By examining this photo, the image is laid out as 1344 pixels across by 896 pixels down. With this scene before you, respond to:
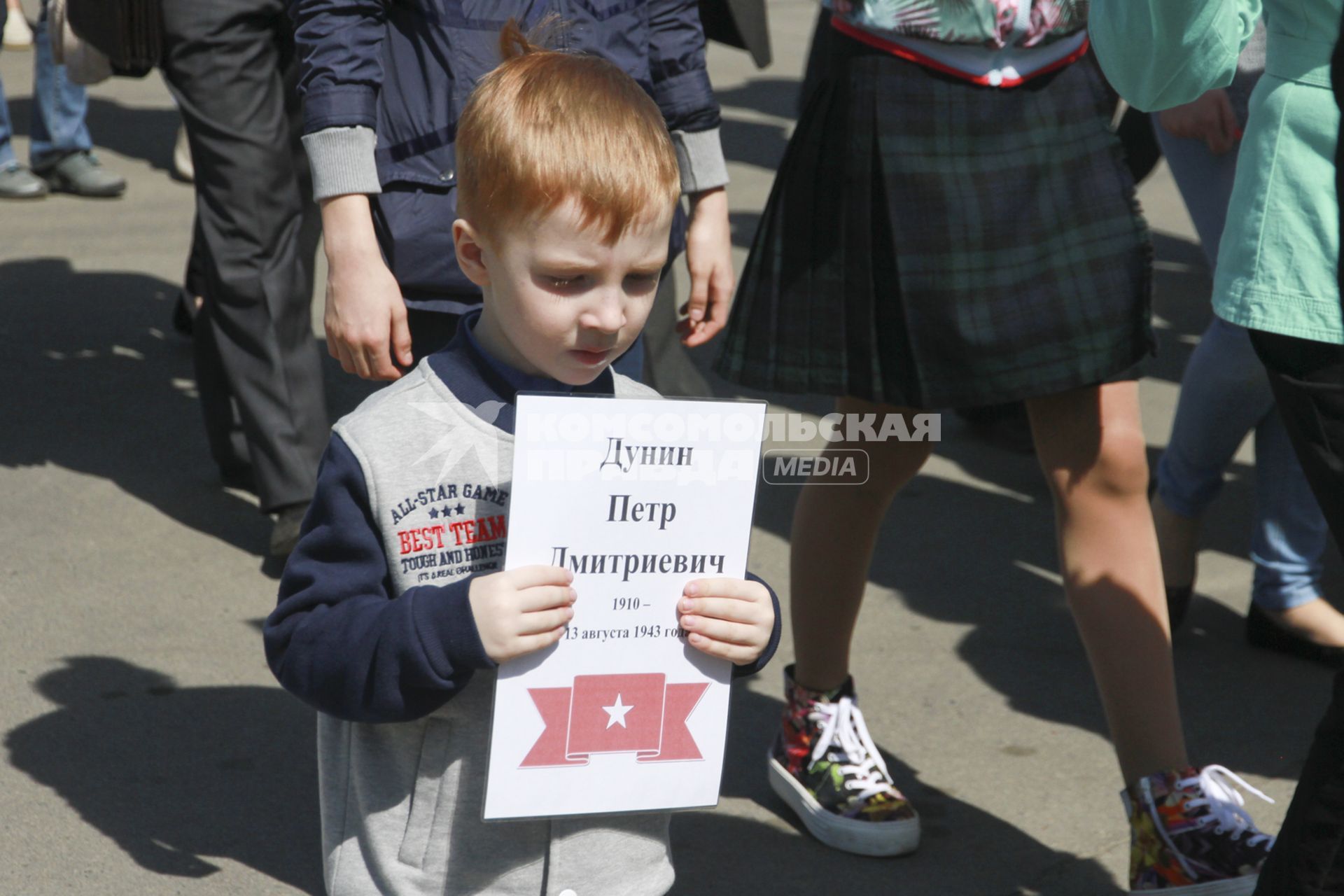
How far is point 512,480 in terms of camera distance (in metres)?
1.44

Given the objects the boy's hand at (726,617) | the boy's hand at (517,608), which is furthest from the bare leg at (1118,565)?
the boy's hand at (517,608)

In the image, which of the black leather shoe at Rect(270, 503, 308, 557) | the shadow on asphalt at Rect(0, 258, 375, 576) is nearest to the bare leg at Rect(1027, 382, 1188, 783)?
the black leather shoe at Rect(270, 503, 308, 557)

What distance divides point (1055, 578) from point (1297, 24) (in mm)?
2169

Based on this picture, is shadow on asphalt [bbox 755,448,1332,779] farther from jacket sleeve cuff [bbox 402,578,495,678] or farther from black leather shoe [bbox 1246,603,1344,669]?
jacket sleeve cuff [bbox 402,578,495,678]

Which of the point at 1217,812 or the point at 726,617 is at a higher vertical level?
the point at 726,617

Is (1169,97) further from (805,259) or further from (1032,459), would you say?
(1032,459)

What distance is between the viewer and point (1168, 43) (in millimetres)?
1856

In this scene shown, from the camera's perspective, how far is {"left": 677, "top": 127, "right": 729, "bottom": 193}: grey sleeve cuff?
95.3 inches

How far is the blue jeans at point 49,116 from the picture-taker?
21.7 ft

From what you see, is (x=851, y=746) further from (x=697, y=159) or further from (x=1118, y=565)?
(x=697, y=159)

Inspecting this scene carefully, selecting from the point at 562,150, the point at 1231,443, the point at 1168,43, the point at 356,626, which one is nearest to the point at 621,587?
the point at 356,626

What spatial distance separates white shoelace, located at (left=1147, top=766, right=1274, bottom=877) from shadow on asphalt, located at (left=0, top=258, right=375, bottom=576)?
2.17 m

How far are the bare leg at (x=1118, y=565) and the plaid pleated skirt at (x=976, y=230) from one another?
0.23 ft

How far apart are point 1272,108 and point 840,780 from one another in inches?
50.9
